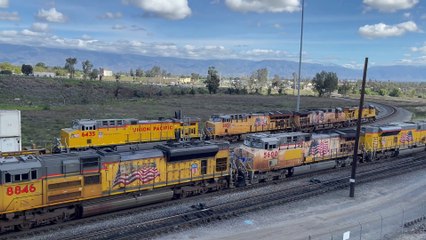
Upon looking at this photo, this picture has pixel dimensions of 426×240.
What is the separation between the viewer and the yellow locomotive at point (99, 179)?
17297 millimetres

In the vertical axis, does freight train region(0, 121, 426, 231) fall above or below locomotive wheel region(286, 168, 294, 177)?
above

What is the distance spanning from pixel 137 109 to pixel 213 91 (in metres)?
49.6

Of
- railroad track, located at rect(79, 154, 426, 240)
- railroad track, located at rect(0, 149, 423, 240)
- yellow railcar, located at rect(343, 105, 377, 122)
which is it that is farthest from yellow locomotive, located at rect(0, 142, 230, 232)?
yellow railcar, located at rect(343, 105, 377, 122)

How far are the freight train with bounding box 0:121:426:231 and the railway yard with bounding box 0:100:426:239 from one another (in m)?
0.64

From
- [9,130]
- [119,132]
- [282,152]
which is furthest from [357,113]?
[9,130]

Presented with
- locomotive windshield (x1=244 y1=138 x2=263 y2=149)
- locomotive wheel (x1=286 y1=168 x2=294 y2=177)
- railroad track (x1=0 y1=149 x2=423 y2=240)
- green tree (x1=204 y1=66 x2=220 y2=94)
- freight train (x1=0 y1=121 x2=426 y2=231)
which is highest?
green tree (x1=204 y1=66 x2=220 y2=94)

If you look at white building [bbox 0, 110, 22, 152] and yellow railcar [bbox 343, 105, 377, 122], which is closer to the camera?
white building [bbox 0, 110, 22, 152]

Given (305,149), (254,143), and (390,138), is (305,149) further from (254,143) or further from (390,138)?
(390,138)

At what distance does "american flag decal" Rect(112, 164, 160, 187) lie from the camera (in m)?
20.5

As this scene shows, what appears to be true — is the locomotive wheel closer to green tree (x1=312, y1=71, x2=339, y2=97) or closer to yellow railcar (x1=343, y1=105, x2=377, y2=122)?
yellow railcar (x1=343, y1=105, x2=377, y2=122)

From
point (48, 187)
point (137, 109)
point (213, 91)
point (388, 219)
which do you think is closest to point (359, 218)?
point (388, 219)

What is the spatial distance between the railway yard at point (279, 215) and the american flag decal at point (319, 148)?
147cm

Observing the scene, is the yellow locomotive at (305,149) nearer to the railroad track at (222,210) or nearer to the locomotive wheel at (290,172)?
the locomotive wheel at (290,172)

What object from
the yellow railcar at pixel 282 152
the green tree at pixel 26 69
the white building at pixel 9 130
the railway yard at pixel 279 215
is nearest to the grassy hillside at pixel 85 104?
Answer: the white building at pixel 9 130
